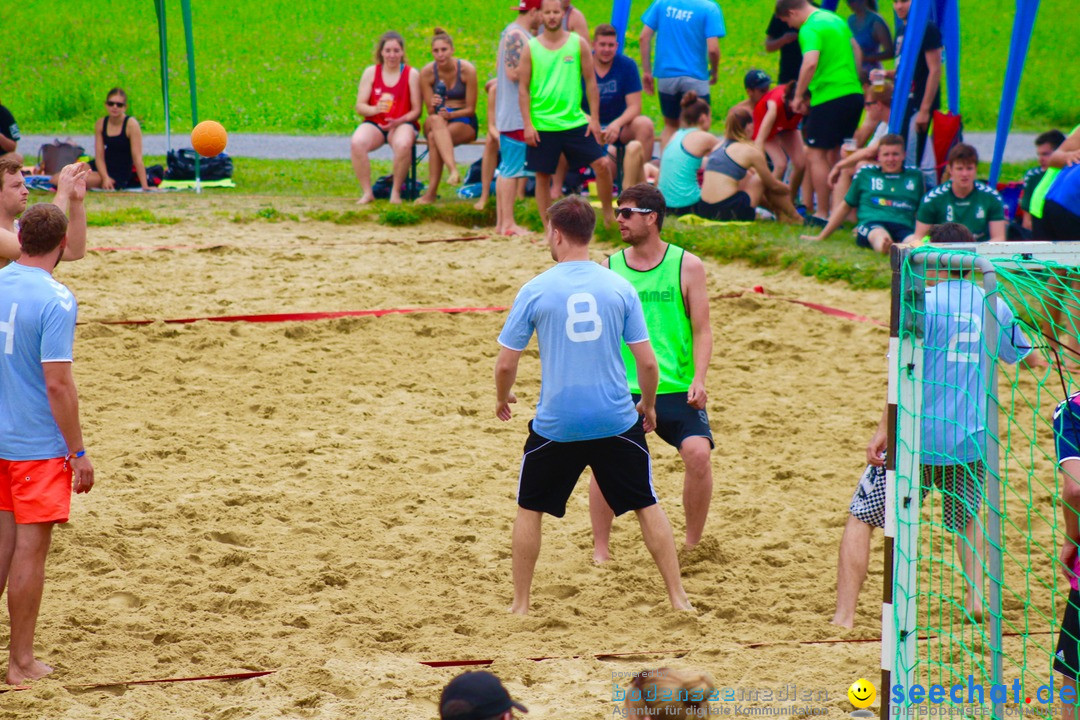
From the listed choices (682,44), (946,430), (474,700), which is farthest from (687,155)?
(474,700)

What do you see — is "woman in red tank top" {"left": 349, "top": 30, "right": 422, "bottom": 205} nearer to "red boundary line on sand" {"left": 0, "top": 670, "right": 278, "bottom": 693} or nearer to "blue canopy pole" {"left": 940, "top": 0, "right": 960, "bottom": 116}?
"blue canopy pole" {"left": 940, "top": 0, "right": 960, "bottom": 116}

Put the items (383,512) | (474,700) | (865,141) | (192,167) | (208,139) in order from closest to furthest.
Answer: (474,700)
(383,512)
(208,139)
(865,141)
(192,167)

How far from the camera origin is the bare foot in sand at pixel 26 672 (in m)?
4.13

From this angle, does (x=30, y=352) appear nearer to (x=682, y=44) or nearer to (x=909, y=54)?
(x=909, y=54)

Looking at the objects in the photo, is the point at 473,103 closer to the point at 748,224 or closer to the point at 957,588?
the point at 748,224

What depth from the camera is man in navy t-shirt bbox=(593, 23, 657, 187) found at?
1148 centimetres

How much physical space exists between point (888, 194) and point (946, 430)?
6001mm

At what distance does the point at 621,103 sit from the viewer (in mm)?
11883

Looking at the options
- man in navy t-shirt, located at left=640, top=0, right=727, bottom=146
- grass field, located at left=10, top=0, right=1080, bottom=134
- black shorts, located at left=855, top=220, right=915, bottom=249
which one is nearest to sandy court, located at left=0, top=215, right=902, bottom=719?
black shorts, located at left=855, top=220, right=915, bottom=249

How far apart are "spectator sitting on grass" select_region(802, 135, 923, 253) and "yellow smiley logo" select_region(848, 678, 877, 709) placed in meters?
6.52

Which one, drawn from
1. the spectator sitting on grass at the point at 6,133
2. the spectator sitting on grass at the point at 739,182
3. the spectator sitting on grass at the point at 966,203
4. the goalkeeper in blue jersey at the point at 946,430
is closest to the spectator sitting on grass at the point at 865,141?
the spectator sitting on grass at the point at 739,182

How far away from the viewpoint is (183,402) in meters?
7.17
